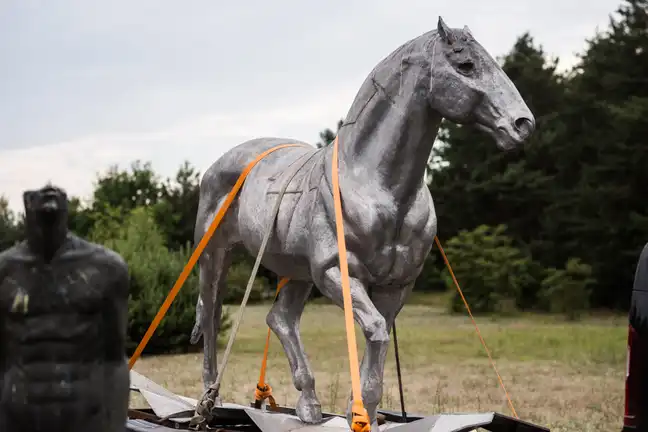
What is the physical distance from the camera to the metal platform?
493 cm

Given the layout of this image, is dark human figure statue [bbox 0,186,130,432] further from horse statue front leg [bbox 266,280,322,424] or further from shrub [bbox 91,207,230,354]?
shrub [bbox 91,207,230,354]

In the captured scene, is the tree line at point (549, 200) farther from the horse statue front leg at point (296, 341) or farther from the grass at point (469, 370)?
the horse statue front leg at point (296, 341)

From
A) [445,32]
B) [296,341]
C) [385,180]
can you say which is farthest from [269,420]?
[445,32]

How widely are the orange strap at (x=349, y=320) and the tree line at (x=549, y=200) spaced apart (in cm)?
1394

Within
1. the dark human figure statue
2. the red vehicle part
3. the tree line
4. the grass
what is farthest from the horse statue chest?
the tree line

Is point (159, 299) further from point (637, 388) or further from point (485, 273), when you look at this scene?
point (485, 273)

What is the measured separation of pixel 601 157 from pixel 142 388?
20.9 m

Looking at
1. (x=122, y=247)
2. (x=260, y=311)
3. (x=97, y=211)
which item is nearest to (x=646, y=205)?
(x=260, y=311)

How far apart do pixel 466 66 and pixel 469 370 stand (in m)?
A: 8.66

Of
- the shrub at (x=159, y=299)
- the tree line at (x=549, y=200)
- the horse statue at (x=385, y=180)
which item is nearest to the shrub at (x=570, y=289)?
the tree line at (x=549, y=200)

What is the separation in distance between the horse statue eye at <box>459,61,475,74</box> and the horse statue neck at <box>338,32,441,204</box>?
0.67 ft

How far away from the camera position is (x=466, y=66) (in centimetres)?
462

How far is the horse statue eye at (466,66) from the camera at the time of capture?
461 centimetres

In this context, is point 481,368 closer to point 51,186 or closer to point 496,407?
point 496,407
